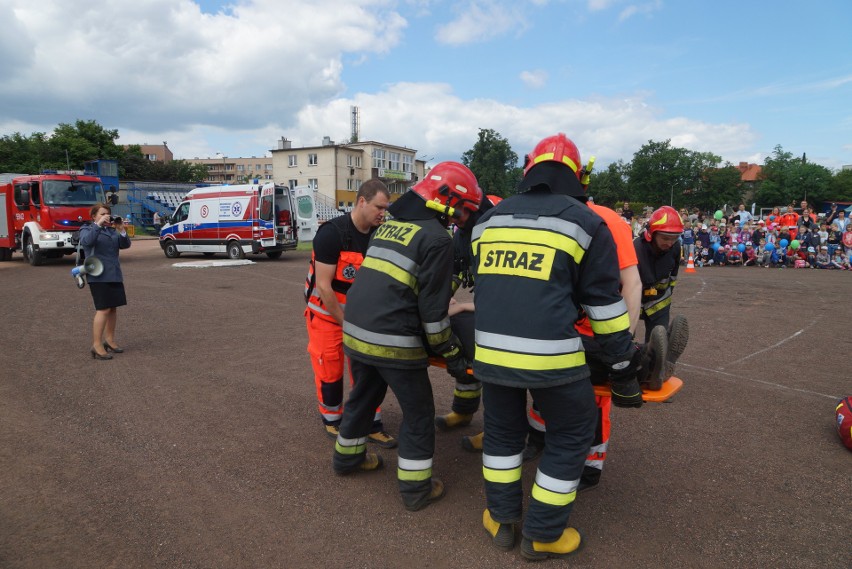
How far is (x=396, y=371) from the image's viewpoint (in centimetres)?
321

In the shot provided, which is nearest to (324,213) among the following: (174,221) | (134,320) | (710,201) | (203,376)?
(174,221)

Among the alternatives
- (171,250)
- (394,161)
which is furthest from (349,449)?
(394,161)

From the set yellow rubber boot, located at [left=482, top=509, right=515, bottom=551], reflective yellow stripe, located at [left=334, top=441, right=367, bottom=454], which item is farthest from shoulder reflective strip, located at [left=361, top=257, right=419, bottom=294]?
yellow rubber boot, located at [left=482, top=509, right=515, bottom=551]

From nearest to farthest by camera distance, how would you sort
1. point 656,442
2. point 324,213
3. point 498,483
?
point 498,483 < point 656,442 < point 324,213

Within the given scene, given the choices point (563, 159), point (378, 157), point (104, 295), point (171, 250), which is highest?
point (378, 157)

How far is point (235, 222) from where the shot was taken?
1920 centimetres

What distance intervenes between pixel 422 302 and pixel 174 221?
801 inches

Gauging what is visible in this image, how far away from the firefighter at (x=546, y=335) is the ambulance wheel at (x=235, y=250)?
59.1ft

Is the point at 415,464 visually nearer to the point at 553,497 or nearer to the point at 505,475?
the point at 505,475

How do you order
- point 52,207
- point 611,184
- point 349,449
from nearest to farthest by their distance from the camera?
point 349,449, point 52,207, point 611,184

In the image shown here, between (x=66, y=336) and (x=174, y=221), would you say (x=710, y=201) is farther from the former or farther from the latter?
(x=66, y=336)

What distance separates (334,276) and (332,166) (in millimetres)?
57135

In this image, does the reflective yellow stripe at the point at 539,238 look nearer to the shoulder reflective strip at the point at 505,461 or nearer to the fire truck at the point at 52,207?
the shoulder reflective strip at the point at 505,461

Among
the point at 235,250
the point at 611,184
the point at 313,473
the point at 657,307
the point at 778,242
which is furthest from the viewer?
the point at 611,184
